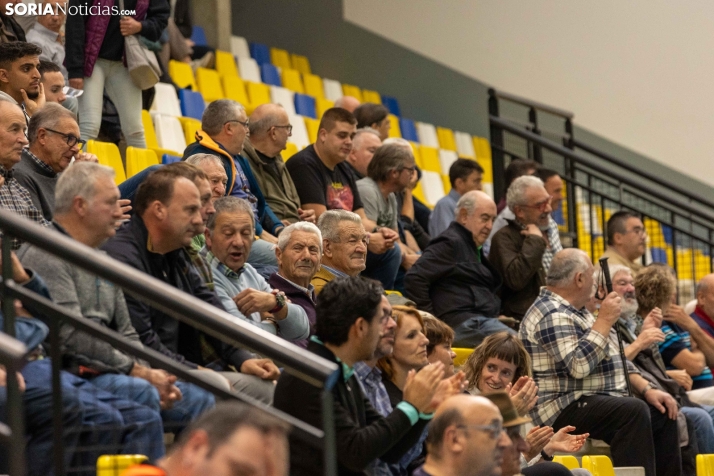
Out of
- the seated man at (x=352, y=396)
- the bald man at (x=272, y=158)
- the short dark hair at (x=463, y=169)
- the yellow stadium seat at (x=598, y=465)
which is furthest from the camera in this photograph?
the short dark hair at (x=463, y=169)

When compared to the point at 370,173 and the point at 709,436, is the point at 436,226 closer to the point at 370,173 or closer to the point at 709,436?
the point at 370,173

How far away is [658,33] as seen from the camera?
32.3ft

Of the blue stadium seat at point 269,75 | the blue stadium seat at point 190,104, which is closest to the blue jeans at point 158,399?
the blue stadium seat at point 190,104

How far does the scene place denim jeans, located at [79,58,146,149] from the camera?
5.90 m

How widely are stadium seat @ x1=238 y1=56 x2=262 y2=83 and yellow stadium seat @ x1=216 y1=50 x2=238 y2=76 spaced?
151 millimetres

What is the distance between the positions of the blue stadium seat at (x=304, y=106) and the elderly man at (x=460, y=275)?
3.59 meters

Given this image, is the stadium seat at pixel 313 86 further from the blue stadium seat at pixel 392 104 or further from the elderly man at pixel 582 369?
the elderly man at pixel 582 369

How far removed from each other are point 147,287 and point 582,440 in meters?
2.35

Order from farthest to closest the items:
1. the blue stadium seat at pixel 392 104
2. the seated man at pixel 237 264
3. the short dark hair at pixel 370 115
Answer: the blue stadium seat at pixel 392 104
the short dark hair at pixel 370 115
the seated man at pixel 237 264

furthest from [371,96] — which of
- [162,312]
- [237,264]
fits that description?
[162,312]

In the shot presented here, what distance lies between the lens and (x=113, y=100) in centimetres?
610

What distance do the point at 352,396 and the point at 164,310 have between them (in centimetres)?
91

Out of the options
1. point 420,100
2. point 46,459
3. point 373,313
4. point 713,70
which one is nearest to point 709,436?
point 373,313

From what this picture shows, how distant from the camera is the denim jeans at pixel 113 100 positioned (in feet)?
19.4
